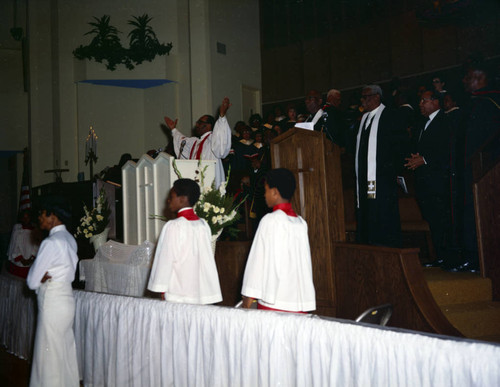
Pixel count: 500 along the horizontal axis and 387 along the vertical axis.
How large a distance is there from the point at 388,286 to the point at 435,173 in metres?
2.02

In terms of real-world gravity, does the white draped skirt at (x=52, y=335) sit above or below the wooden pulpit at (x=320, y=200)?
below

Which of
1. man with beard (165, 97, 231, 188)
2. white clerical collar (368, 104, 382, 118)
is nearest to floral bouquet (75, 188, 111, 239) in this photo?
man with beard (165, 97, 231, 188)

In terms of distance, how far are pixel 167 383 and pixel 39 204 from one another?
67.0 inches

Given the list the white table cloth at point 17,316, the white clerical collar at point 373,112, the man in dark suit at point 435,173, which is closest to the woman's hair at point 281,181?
the white clerical collar at point 373,112

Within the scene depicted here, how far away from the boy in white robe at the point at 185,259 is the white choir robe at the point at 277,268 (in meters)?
0.60

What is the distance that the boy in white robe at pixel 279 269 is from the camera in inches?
125

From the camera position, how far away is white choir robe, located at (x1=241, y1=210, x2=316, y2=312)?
3.19 metres

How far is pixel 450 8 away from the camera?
10117 millimetres

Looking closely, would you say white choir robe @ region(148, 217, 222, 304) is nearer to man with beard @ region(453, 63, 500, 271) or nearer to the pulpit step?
the pulpit step

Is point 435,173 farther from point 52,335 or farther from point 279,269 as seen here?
point 52,335

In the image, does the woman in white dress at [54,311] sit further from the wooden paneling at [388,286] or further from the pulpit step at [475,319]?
the pulpit step at [475,319]

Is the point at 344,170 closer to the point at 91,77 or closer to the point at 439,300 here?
the point at 439,300

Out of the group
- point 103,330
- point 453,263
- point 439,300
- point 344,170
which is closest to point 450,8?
point 344,170

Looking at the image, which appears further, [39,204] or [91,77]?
[91,77]
